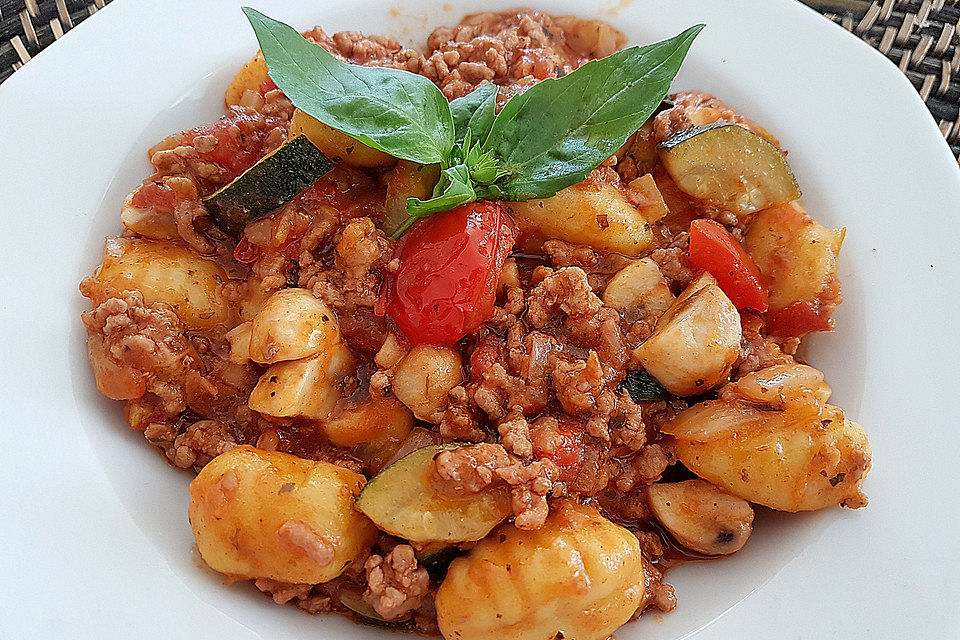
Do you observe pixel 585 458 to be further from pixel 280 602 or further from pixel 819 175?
pixel 819 175

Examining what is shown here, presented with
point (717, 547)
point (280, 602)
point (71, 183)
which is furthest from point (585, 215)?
point (71, 183)

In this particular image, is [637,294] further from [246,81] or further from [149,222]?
[246,81]

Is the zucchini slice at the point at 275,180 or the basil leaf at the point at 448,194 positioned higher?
the basil leaf at the point at 448,194

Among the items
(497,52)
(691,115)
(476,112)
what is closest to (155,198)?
(476,112)

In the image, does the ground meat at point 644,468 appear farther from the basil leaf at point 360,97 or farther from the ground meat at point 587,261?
the basil leaf at point 360,97

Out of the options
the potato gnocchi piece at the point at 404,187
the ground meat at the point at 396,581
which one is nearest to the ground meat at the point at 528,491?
the ground meat at the point at 396,581

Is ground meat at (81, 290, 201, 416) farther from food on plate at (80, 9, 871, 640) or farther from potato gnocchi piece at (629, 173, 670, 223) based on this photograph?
potato gnocchi piece at (629, 173, 670, 223)
